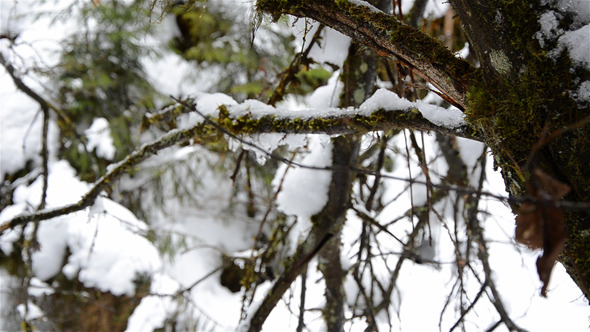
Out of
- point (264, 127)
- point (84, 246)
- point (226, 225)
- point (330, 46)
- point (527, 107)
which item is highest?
point (226, 225)

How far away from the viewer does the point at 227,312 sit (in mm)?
5016

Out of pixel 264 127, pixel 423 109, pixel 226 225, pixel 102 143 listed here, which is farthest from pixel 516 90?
pixel 226 225

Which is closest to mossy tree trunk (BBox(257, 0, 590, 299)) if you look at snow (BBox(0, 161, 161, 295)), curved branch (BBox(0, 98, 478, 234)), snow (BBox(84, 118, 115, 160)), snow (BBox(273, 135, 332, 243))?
curved branch (BBox(0, 98, 478, 234))

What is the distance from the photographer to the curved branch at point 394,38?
91 cm

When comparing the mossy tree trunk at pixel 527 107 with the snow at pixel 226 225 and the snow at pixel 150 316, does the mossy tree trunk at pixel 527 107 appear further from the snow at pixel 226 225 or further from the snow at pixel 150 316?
the snow at pixel 150 316

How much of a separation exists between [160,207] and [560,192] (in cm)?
582

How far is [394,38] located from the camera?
37.3 inches

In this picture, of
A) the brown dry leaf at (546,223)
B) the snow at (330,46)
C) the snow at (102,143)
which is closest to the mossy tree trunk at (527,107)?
the brown dry leaf at (546,223)

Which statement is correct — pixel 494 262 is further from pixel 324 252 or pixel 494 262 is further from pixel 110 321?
pixel 110 321

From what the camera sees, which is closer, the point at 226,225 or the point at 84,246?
the point at 84,246

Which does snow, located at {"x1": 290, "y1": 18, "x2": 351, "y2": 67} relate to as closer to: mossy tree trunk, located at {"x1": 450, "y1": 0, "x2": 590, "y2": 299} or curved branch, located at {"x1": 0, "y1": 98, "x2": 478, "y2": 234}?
curved branch, located at {"x1": 0, "y1": 98, "x2": 478, "y2": 234}

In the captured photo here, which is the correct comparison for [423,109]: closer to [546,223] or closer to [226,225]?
[546,223]

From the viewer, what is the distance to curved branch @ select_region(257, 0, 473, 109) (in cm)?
91

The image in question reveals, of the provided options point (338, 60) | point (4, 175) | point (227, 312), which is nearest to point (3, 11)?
point (4, 175)
